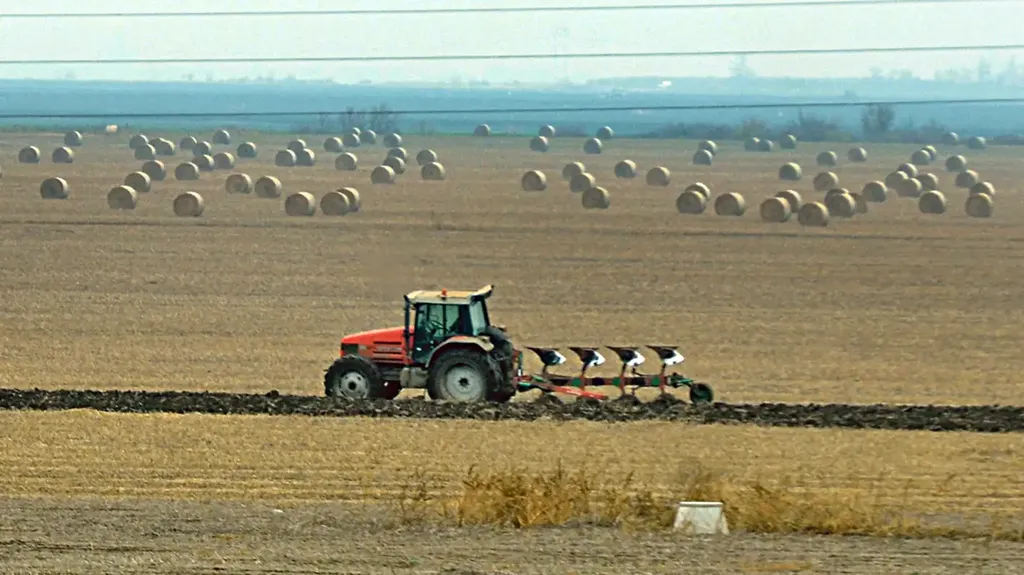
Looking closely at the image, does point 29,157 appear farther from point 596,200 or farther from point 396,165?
point 596,200

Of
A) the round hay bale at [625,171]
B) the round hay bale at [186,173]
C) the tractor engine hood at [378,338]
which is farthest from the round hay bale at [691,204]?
the tractor engine hood at [378,338]

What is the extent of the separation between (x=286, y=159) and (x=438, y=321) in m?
60.6

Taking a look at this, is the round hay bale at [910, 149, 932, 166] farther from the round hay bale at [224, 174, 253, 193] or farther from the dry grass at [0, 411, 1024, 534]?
the dry grass at [0, 411, 1024, 534]

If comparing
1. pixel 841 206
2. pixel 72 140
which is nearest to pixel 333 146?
pixel 72 140

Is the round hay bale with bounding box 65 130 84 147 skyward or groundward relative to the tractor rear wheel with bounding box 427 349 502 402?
skyward

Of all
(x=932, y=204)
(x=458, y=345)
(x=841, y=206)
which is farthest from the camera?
(x=932, y=204)

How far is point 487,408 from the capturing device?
60.9 feet

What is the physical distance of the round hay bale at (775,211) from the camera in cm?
4909

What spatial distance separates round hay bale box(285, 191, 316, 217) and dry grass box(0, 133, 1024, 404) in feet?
1.63

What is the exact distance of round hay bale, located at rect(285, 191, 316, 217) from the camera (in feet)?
162

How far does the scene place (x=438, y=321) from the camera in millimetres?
18906

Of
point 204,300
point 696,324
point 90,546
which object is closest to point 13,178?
point 204,300

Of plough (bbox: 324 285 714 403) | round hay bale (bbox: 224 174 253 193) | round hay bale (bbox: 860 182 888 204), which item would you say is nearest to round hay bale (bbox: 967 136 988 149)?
round hay bale (bbox: 860 182 888 204)

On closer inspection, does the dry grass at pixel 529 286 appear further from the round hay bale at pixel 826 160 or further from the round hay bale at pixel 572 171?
the round hay bale at pixel 826 160
